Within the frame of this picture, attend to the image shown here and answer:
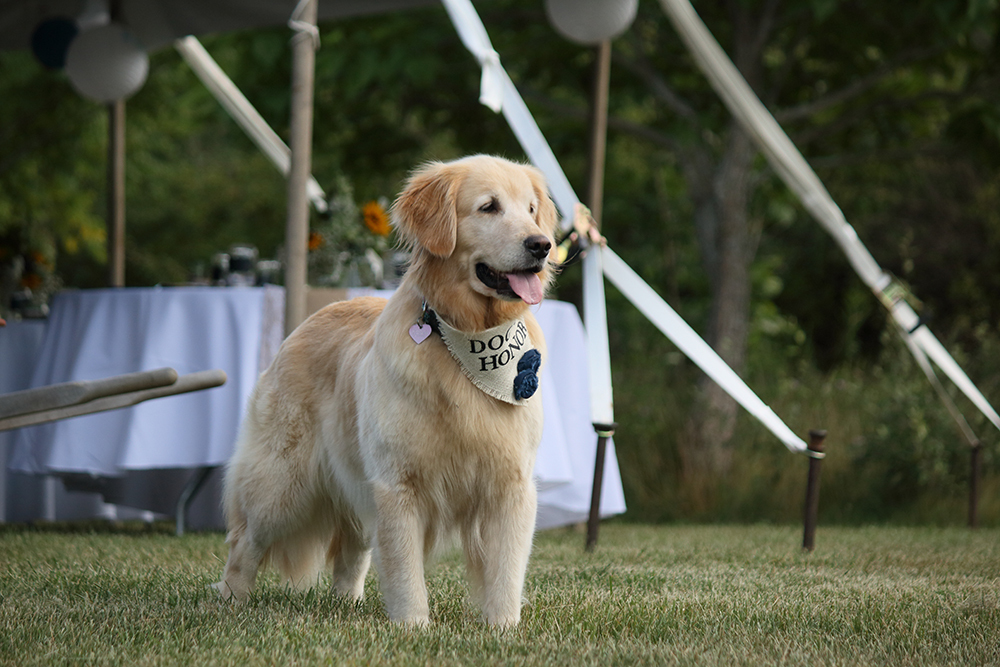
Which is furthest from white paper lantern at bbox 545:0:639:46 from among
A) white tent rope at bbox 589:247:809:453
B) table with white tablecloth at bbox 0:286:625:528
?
table with white tablecloth at bbox 0:286:625:528

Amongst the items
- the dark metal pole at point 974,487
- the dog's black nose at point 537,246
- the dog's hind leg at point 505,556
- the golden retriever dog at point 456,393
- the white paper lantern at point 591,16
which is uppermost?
the white paper lantern at point 591,16

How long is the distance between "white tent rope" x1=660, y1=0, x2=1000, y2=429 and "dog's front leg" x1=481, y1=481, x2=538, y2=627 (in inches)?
124

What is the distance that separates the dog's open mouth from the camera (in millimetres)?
2650

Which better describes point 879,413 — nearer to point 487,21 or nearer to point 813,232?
point 487,21

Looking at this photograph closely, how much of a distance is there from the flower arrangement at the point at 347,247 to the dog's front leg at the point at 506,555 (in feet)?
8.91

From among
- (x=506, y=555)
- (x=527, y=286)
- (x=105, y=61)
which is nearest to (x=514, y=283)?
(x=527, y=286)

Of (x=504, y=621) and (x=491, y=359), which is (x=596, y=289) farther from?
(x=504, y=621)

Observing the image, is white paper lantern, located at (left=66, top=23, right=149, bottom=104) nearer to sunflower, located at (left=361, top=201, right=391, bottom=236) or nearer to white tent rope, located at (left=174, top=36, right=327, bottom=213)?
white tent rope, located at (left=174, top=36, right=327, bottom=213)

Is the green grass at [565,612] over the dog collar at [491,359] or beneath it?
beneath

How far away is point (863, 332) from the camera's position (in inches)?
550

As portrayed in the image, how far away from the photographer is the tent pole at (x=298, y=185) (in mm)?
4477

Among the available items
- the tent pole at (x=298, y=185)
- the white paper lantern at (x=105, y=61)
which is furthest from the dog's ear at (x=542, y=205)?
the white paper lantern at (x=105, y=61)

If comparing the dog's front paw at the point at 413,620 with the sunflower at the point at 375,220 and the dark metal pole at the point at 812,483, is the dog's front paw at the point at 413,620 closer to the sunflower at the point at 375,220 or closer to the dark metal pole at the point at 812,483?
the dark metal pole at the point at 812,483

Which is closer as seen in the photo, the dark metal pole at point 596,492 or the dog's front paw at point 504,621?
the dog's front paw at point 504,621
